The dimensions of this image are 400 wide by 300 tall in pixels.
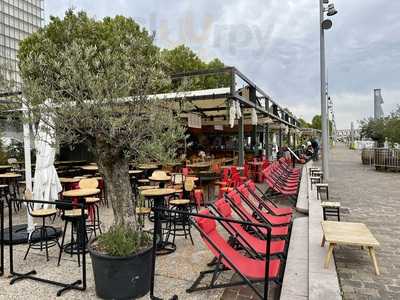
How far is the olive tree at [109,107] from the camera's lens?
3.06 m

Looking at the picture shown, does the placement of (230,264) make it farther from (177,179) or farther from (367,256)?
(177,179)

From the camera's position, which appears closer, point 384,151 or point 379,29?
point 379,29

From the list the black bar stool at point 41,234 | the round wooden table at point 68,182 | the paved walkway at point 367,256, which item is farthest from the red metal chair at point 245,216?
the round wooden table at point 68,182

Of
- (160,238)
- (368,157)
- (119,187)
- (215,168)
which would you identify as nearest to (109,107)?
(119,187)

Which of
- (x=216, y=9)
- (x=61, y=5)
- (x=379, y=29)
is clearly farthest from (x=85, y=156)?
(x=379, y=29)

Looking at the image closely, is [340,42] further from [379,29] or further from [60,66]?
[60,66]

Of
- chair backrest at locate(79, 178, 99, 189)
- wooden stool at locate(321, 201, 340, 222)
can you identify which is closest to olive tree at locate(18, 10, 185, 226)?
chair backrest at locate(79, 178, 99, 189)

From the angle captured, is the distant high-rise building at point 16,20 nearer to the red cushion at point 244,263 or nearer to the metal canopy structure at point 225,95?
the metal canopy structure at point 225,95

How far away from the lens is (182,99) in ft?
14.0

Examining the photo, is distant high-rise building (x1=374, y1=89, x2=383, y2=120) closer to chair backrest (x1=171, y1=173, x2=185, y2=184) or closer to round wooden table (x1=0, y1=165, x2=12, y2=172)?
chair backrest (x1=171, y1=173, x2=185, y2=184)

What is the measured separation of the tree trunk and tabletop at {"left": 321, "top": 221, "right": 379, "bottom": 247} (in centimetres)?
229

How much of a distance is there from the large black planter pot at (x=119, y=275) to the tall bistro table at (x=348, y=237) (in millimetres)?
2099

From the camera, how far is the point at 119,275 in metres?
3.10

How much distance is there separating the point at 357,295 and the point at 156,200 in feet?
10.8
